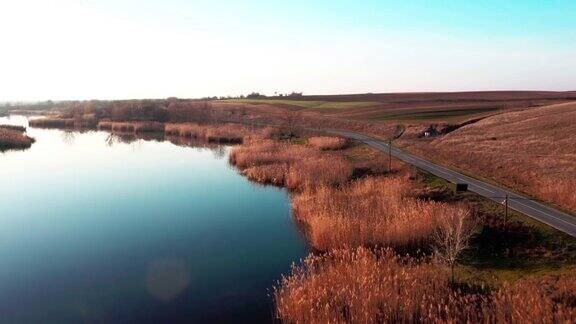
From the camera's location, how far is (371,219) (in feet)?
79.6

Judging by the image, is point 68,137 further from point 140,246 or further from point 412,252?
point 412,252

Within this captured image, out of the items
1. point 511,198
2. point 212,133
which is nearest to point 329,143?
point 212,133

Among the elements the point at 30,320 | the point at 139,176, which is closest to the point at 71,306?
the point at 30,320

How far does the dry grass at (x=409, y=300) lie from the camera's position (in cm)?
1409

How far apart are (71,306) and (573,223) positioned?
901 inches

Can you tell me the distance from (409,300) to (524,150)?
36.4m

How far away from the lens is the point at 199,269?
21375 mm

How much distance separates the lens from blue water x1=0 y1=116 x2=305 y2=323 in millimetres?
17891

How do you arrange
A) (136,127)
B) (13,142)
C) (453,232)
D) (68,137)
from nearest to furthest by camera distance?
1. (453,232)
2. (13,142)
3. (68,137)
4. (136,127)

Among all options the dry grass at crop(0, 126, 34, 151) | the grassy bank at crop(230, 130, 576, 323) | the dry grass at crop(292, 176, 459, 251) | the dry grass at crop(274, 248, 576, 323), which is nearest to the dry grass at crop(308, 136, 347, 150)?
the grassy bank at crop(230, 130, 576, 323)

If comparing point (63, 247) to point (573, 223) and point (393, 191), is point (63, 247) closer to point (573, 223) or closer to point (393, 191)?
point (393, 191)

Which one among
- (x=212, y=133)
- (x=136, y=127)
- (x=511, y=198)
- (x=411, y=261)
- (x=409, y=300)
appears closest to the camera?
(x=409, y=300)

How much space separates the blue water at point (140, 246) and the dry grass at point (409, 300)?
2.01 metres

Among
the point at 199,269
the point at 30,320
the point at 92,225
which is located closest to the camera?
the point at 30,320
